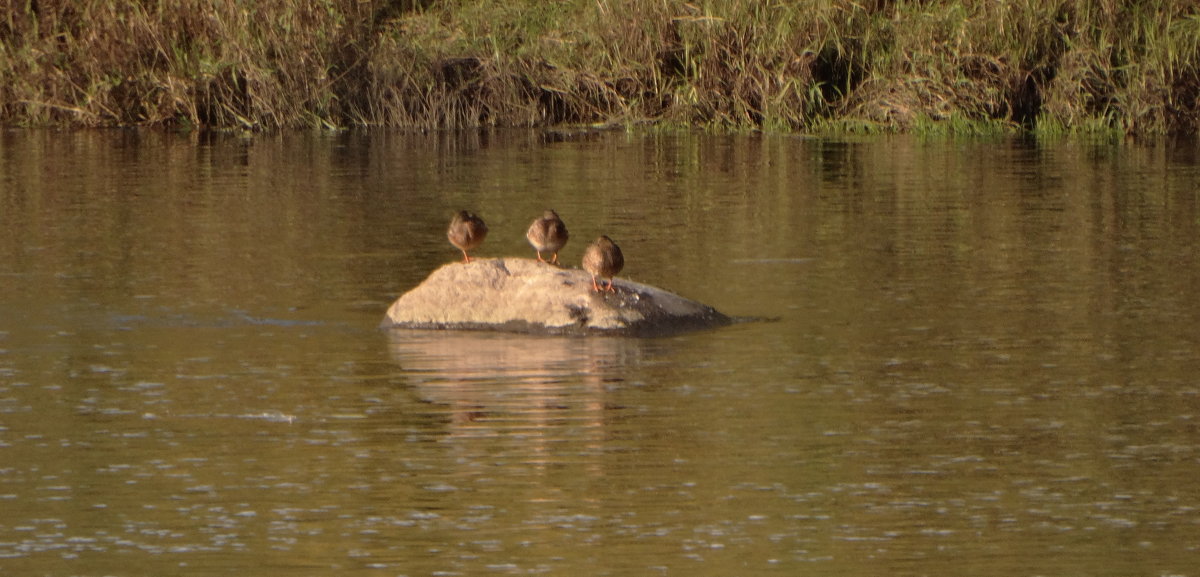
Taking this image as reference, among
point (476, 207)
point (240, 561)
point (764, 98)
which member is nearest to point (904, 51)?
point (764, 98)

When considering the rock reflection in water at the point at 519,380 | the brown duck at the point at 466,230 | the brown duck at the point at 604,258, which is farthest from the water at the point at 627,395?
the brown duck at the point at 466,230

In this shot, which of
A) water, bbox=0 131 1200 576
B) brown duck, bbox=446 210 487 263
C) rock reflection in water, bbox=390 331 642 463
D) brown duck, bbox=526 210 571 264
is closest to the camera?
water, bbox=0 131 1200 576

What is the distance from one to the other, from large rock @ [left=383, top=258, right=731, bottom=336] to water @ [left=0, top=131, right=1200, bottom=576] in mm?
192

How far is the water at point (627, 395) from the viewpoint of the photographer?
7605 millimetres

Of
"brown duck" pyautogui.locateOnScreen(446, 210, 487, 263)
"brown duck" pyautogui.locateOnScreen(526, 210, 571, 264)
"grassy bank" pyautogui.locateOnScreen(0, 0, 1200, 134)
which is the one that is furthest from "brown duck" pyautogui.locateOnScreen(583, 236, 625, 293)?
"grassy bank" pyautogui.locateOnScreen(0, 0, 1200, 134)

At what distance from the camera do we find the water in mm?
7605

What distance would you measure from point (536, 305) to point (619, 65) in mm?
15281

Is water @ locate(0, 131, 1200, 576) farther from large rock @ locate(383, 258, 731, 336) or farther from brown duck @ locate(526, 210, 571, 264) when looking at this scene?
brown duck @ locate(526, 210, 571, 264)

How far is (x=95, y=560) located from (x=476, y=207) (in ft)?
38.3

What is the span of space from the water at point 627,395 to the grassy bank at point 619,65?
18.8ft

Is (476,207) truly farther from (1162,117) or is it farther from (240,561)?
(240,561)

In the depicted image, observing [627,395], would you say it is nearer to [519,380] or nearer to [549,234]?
[519,380]

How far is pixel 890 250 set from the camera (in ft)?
51.6

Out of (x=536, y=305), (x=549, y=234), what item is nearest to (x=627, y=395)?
(x=536, y=305)
